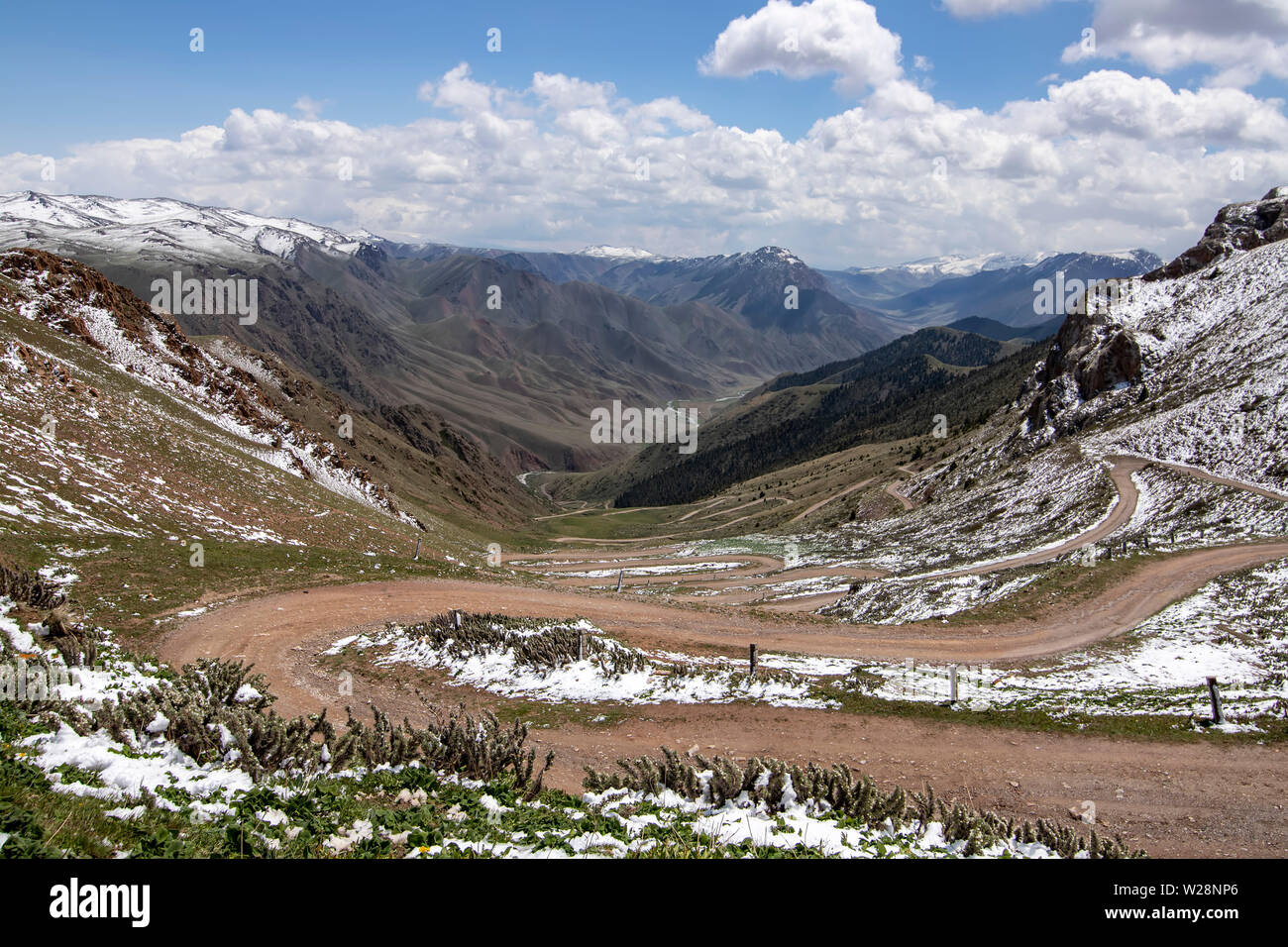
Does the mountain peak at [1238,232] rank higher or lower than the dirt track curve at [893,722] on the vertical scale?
higher

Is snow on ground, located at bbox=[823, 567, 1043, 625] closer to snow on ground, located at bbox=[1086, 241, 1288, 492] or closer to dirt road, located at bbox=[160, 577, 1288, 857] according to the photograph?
dirt road, located at bbox=[160, 577, 1288, 857]

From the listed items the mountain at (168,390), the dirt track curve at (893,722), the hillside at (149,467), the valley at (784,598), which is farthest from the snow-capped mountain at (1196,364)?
the mountain at (168,390)

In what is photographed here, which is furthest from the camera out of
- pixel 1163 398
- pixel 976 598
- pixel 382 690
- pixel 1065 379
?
pixel 1065 379

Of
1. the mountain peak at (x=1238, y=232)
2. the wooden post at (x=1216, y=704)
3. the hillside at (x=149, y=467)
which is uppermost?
the mountain peak at (x=1238, y=232)

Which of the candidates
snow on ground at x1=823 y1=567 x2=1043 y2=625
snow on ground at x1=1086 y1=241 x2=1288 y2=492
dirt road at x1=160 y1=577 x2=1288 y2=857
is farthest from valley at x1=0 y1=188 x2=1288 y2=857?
snow on ground at x1=1086 y1=241 x2=1288 y2=492

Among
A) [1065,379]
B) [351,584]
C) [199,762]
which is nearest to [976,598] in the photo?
[351,584]

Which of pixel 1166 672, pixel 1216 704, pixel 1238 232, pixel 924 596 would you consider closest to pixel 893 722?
pixel 1216 704

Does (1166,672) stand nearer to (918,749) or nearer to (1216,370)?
(918,749)

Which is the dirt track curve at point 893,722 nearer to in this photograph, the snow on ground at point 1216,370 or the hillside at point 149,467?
the hillside at point 149,467

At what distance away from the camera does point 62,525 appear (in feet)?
90.2
